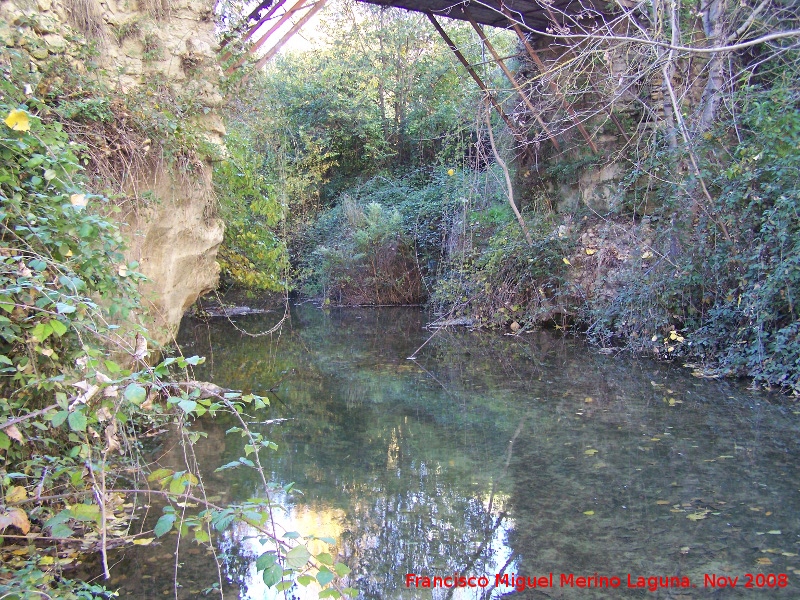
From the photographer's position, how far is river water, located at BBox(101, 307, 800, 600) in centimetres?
335

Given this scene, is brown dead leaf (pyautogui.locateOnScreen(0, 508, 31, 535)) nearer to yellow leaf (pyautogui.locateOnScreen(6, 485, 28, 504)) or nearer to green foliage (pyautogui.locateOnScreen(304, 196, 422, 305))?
yellow leaf (pyautogui.locateOnScreen(6, 485, 28, 504))

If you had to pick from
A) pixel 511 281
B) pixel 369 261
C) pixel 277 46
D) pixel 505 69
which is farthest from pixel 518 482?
pixel 369 261

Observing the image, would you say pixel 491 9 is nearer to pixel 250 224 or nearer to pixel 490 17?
pixel 490 17

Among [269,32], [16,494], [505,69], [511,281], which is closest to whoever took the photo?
[16,494]

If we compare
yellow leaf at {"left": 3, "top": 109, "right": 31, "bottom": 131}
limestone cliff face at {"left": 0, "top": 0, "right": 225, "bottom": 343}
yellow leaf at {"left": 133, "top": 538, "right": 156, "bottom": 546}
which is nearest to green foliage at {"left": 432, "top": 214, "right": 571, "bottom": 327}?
limestone cliff face at {"left": 0, "top": 0, "right": 225, "bottom": 343}

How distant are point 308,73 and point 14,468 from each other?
2072 centimetres

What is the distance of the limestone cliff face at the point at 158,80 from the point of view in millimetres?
4727

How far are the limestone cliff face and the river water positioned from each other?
63.5 inches

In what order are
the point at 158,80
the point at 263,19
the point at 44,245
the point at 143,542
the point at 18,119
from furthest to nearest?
the point at 263,19
the point at 158,80
the point at 143,542
the point at 44,245
the point at 18,119

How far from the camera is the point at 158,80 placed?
5871 millimetres

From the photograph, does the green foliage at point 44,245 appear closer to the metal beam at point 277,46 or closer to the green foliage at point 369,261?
the metal beam at point 277,46

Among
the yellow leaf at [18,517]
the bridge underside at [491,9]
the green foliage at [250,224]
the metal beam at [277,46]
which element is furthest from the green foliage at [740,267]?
the yellow leaf at [18,517]

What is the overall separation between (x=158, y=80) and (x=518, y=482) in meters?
4.78

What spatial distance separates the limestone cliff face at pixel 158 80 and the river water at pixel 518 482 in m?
1.61
